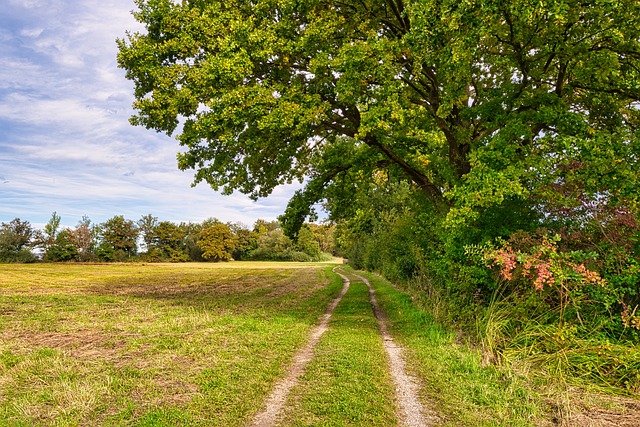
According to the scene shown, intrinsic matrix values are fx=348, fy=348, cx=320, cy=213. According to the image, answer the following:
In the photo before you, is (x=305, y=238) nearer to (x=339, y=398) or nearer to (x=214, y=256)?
(x=214, y=256)

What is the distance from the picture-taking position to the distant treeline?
6594 cm

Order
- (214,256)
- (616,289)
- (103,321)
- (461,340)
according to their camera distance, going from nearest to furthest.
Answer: (616,289) → (461,340) → (103,321) → (214,256)

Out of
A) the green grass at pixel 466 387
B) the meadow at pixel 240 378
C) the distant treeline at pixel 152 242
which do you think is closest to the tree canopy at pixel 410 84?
the green grass at pixel 466 387

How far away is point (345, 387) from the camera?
21.0 feet

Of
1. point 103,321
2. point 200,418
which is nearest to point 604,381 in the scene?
point 200,418

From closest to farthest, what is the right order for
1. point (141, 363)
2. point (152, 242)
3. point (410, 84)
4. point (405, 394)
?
point (405, 394) → point (141, 363) → point (410, 84) → point (152, 242)

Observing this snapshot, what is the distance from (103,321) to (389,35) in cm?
1534

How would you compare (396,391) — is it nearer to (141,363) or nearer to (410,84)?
(141,363)

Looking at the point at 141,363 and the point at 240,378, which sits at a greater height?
the point at 240,378

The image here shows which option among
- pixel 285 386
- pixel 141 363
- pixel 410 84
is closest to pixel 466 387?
pixel 285 386

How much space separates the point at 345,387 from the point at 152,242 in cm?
9189

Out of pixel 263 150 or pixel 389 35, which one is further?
pixel 263 150

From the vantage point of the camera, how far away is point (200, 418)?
5.11 meters

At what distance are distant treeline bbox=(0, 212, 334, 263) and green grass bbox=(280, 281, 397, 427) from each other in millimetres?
44725
